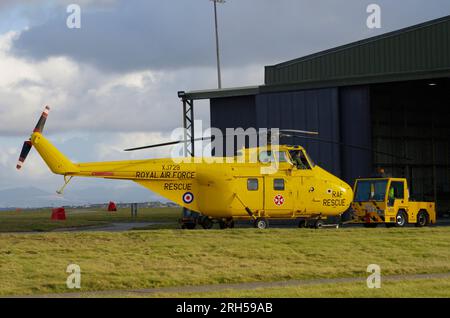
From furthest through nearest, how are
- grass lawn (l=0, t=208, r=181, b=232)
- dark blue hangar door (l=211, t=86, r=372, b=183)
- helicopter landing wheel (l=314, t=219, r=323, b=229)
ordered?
dark blue hangar door (l=211, t=86, r=372, b=183) < grass lawn (l=0, t=208, r=181, b=232) < helicopter landing wheel (l=314, t=219, r=323, b=229)

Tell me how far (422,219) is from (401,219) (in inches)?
59.5

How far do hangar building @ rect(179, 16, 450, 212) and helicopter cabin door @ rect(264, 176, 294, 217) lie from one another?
9.58 m

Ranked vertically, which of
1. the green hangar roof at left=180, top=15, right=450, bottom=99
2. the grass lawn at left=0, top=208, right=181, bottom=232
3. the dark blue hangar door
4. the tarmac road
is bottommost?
the tarmac road

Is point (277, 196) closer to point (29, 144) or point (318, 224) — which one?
point (318, 224)

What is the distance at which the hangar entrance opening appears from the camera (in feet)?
146

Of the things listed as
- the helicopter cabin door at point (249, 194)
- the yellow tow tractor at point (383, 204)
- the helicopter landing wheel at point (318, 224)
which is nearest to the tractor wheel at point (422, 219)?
the yellow tow tractor at point (383, 204)

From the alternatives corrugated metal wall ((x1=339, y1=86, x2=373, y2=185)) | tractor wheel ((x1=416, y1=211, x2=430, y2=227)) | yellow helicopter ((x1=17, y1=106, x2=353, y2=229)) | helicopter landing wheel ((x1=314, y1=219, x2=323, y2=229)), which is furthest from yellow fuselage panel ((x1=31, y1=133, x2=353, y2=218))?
corrugated metal wall ((x1=339, y1=86, x2=373, y2=185))

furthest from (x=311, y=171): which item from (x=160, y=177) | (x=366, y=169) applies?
(x=366, y=169)

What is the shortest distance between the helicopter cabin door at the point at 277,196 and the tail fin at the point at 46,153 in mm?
7154

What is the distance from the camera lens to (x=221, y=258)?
69.1 feet

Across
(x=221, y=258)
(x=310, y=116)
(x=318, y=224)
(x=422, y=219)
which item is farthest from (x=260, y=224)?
(x=310, y=116)

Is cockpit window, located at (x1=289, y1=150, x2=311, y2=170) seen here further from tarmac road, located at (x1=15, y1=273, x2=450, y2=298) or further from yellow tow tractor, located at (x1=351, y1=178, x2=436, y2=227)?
tarmac road, located at (x1=15, y1=273, x2=450, y2=298)

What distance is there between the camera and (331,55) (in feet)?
135
